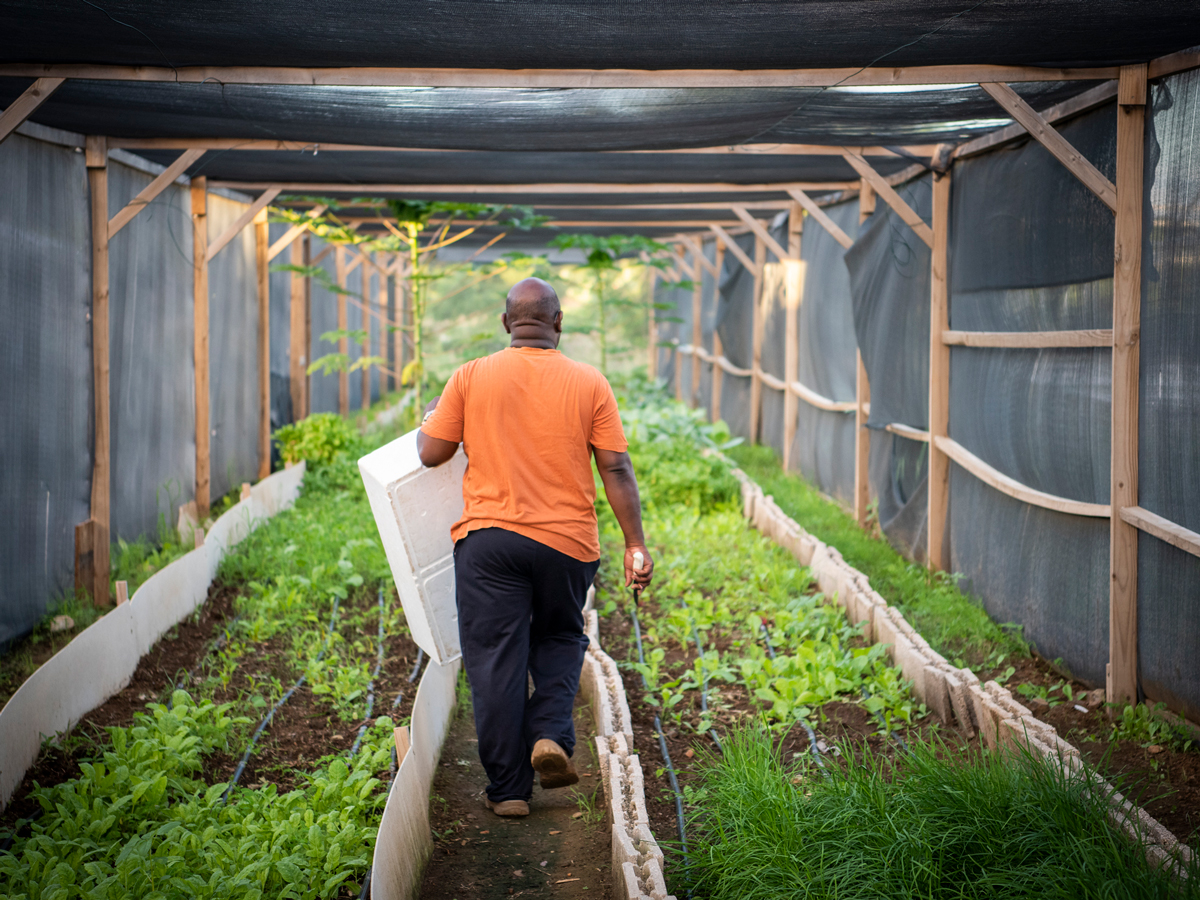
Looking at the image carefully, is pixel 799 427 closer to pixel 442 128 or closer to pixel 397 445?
pixel 442 128

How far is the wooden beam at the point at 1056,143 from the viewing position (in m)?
4.34

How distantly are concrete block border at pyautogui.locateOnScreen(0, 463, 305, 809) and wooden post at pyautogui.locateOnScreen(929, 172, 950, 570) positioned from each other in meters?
4.43

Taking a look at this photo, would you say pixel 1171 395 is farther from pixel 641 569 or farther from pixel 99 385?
pixel 99 385

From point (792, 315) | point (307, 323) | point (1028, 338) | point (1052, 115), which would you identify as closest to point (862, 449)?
point (792, 315)

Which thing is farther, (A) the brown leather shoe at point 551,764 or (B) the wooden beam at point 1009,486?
(B) the wooden beam at point 1009,486

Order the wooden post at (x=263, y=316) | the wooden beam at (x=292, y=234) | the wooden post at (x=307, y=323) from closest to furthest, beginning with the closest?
the wooden beam at (x=292, y=234) < the wooden post at (x=263, y=316) < the wooden post at (x=307, y=323)

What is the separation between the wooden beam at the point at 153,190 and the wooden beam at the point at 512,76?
6.69 feet

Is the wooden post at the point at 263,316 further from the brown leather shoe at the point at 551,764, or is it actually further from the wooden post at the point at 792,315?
the brown leather shoe at the point at 551,764

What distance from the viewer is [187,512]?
736cm

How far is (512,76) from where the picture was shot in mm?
4180

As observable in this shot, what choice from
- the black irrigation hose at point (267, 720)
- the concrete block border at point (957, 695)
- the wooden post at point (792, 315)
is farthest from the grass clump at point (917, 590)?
the black irrigation hose at point (267, 720)

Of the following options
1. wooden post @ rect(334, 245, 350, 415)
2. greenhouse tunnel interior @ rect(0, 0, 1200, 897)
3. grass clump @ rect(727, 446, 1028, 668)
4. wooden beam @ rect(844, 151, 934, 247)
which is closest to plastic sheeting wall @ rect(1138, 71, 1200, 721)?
greenhouse tunnel interior @ rect(0, 0, 1200, 897)

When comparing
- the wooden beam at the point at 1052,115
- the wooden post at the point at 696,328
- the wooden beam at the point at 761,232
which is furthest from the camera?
the wooden post at the point at 696,328

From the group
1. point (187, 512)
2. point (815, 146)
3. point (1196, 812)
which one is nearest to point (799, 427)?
point (815, 146)
